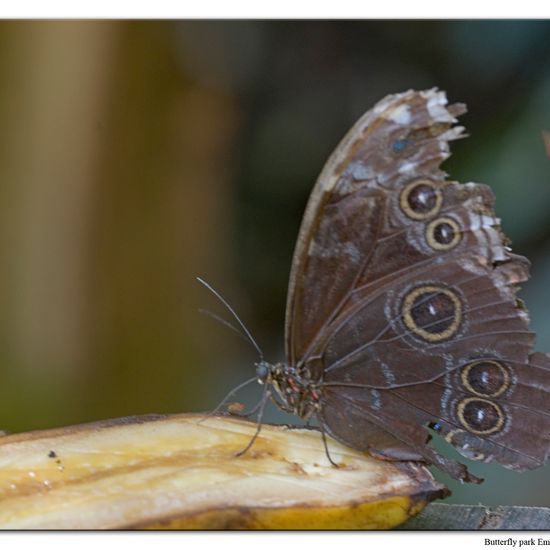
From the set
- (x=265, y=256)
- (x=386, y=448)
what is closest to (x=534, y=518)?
(x=386, y=448)

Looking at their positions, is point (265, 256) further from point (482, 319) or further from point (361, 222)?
point (482, 319)

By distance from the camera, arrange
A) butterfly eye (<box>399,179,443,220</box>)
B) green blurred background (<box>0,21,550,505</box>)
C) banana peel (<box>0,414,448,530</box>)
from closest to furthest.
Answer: banana peel (<box>0,414,448,530</box>) → butterfly eye (<box>399,179,443,220</box>) → green blurred background (<box>0,21,550,505</box>)

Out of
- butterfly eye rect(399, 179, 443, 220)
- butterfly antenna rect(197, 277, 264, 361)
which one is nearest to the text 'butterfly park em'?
butterfly eye rect(399, 179, 443, 220)

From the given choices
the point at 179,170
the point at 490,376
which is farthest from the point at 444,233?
the point at 179,170

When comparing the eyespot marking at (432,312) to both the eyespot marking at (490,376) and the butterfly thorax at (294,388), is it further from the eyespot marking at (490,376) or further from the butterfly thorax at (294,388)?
the butterfly thorax at (294,388)

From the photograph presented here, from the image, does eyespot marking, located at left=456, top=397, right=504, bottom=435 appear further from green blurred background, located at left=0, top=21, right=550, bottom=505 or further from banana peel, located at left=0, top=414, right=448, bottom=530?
green blurred background, located at left=0, top=21, right=550, bottom=505

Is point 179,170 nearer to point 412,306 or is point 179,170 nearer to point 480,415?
point 412,306

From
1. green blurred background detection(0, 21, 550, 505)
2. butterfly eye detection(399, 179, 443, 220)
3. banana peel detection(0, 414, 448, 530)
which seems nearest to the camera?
banana peel detection(0, 414, 448, 530)
